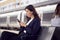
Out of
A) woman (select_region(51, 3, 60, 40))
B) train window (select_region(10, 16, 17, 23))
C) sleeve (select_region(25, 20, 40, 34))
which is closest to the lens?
woman (select_region(51, 3, 60, 40))

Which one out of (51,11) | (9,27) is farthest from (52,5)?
(9,27)

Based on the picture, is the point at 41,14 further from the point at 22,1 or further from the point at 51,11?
the point at 22,1

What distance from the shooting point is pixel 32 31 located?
2.29 m

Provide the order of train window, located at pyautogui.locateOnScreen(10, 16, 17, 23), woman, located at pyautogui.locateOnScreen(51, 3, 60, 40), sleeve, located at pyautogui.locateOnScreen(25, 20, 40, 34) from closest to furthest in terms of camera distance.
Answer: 1. woman, located at pyautogui.locateOnScreen(51, 3, 60, 40)
2. sleeve, located at pyautogui.locateOnScreen(25, 20, 40, 34)
3. train window, located at pyautogui.locateOnScreen(10, 16, 17, 23)

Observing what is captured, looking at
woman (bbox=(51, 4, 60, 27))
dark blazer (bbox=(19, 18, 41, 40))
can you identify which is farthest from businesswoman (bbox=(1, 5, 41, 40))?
woman (bbox=(51, 4, 60, 27))

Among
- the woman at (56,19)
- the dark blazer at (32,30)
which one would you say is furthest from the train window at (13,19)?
the woman at (56,19)

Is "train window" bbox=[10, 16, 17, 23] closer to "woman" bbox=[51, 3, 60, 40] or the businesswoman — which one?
the businesswoman

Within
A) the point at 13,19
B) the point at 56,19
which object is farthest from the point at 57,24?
the point at 13,19

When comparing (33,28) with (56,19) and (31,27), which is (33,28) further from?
(56,19)

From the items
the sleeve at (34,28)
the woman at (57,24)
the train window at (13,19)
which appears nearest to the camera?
the woman at (57,24)

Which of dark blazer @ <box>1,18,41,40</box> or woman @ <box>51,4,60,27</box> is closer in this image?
woman @ <box>51,4,60,27</box>

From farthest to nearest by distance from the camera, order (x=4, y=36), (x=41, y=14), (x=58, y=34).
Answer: (x=4, y=36) < (x=41, y=14) < (x=58, y=34)

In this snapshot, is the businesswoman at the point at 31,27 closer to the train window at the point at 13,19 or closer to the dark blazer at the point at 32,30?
the dark blazer at the point at 32,30

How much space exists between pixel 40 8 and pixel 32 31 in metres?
0.43
